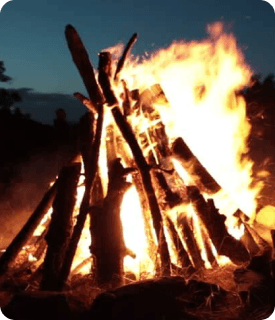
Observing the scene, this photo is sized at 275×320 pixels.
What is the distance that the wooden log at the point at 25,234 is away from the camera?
4.32m

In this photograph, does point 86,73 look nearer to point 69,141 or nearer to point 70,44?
point 70,44

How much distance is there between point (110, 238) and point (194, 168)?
1.38 meters

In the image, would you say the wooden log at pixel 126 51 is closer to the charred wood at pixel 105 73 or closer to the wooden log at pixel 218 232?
the charred wood at pixel 105 73

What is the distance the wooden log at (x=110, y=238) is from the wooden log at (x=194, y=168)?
2.88 feet

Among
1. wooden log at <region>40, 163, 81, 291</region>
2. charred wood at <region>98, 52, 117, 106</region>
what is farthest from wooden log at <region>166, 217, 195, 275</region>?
charred wood at <region>98, 52, 117, 106</region>

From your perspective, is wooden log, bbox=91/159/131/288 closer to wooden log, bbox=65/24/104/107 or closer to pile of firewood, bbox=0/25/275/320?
pile of firewood, bbox=0/25/275/320

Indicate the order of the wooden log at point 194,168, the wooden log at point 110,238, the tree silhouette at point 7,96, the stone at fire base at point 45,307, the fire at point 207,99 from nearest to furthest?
the stone at fire base at point 45,307 → the wooden log at point 110,238 → the wooden log at point 194,168 → the fire at point 207,99 → the tree silhouette at point 7,96

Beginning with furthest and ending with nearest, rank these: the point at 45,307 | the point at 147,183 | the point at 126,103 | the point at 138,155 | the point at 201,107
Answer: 1. the point at 201,107
2. the point at 126,103
3. the point at 138,155
4. the point at 147,183
5. the point at 45,307

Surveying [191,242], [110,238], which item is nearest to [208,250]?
[191,242]

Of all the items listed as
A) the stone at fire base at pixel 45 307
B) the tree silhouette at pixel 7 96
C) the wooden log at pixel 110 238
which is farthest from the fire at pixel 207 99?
the tree silhouette at pixel 7 96

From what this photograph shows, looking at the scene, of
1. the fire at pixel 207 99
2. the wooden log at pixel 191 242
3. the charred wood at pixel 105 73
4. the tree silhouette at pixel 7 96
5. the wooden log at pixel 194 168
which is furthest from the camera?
the tree silhouette at pixel 7 96

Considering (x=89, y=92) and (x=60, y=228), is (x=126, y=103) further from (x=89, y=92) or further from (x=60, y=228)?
(x=60, y=228)

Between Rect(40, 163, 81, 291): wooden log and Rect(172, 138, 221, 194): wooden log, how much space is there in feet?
3.90

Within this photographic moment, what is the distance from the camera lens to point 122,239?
4.02m
